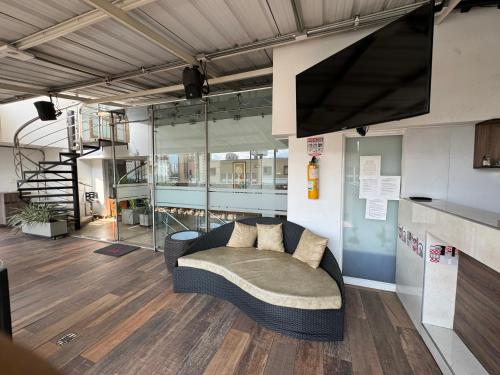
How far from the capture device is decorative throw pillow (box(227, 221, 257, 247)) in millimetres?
3281

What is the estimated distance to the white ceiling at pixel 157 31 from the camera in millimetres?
2182

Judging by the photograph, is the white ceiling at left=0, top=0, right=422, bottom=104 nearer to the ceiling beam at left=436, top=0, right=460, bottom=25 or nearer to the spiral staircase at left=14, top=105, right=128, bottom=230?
the ceiling beam at left=436, top=0, right=460, bottom=25

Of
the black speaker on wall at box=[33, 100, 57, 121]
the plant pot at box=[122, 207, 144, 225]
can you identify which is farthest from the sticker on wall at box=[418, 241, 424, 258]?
the black speaker on wall at box=[33, 100, 57, 121]

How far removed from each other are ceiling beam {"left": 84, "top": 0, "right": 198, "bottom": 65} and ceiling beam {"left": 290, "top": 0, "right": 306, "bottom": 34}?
1444 mm

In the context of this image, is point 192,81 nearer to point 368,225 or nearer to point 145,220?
point 368,225

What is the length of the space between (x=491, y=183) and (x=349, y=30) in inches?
90.1

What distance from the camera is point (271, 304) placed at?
2174mm

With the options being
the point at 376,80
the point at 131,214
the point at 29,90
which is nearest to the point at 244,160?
the point at 376,80

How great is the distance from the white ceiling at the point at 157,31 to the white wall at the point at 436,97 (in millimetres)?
365

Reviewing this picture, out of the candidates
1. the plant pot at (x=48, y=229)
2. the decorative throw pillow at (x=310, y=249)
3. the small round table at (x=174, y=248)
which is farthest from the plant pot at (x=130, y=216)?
the decorative throw pillow at (x=310, y=249)

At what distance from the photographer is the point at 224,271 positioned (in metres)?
2.65

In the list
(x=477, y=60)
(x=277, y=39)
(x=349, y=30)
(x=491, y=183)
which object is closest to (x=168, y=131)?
(x=277, y=39)

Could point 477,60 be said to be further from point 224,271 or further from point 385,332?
point 224,271

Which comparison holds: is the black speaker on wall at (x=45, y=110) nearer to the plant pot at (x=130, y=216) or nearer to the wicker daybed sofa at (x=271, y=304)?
the plant pot at (x=130, y=216)
